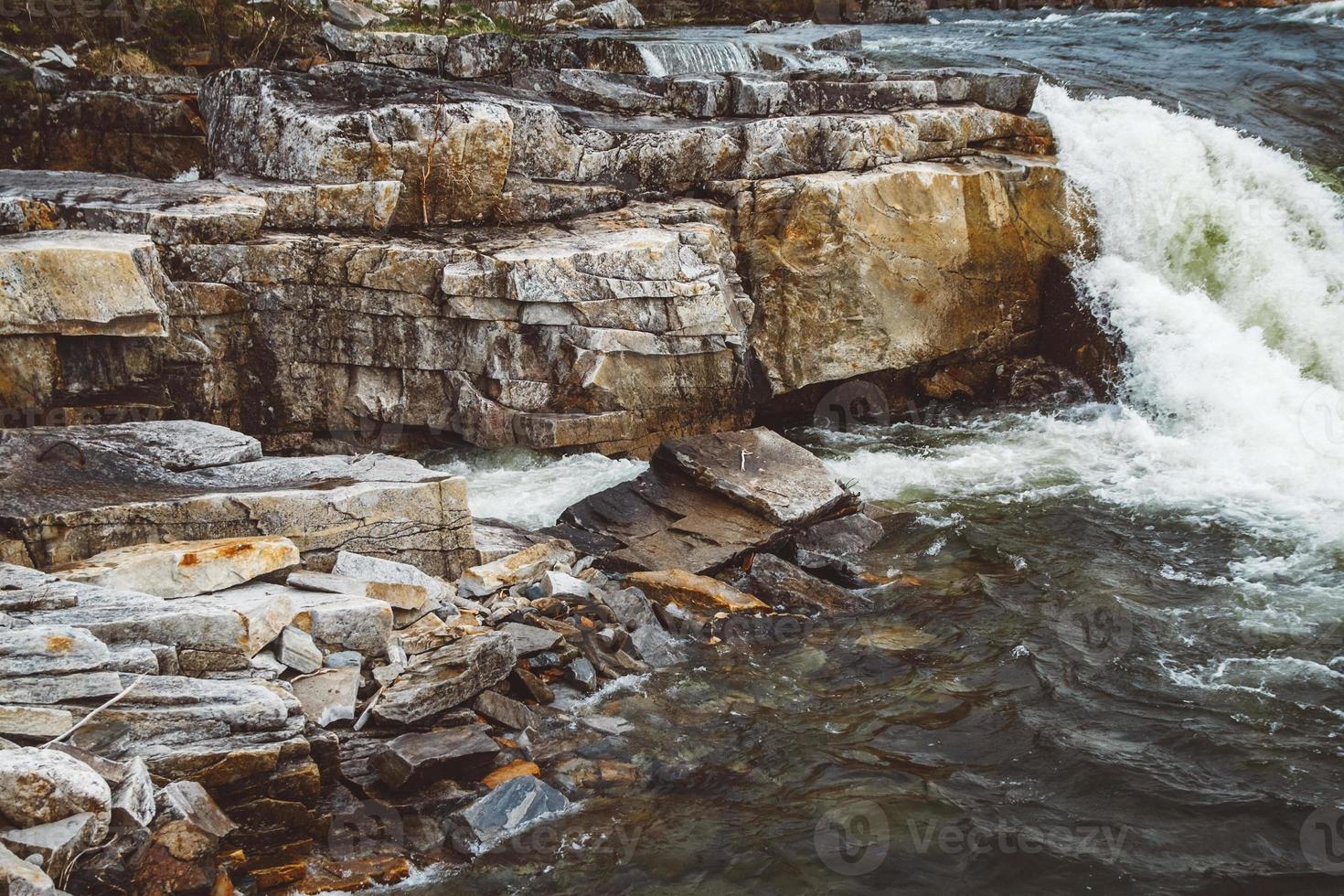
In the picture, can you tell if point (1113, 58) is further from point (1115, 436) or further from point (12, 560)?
point (12, 560)

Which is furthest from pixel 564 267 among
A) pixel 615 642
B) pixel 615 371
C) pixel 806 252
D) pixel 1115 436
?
pixel 1115 436

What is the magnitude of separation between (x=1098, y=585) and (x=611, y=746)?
14.4ft

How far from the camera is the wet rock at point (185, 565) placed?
6.25 m

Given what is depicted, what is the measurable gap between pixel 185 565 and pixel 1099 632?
6196mm

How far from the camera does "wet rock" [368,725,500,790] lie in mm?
5547

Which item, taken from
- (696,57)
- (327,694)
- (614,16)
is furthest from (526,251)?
(614,16)

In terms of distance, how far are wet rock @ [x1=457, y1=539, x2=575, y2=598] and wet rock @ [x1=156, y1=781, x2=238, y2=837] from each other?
2936 millimetres

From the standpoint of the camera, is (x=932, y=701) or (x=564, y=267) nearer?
(x=932, y=701)

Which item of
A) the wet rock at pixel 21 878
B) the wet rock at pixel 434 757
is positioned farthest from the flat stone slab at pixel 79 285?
the wet rock at pixel 21 878

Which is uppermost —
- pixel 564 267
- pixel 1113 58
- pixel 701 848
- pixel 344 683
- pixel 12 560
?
pixel 1113 58

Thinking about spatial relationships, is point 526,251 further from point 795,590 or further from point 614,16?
point 614,16

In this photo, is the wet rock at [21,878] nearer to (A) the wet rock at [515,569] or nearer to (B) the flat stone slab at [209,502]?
(B) the flat stone slab at [209,502]

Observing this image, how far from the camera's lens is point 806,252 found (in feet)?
40.5

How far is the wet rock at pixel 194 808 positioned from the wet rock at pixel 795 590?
4.48m
